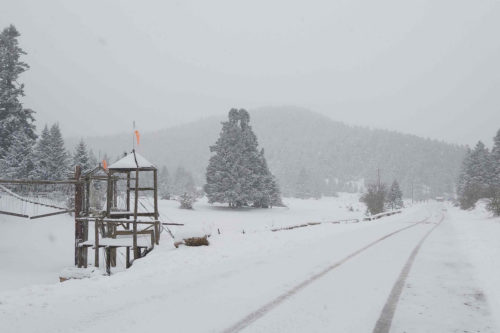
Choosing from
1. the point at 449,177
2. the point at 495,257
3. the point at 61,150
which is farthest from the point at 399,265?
the point at 449,177

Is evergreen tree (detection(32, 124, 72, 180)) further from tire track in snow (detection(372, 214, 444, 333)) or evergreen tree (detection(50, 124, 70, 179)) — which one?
tire track in snow (detection(372, 214, 444, 333))

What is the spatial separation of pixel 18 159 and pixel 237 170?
24055mm

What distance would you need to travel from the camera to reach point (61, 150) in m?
42.2

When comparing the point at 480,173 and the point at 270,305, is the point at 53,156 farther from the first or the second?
the point at 480,173

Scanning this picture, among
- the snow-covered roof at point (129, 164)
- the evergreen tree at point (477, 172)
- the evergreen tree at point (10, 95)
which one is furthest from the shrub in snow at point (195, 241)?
the evergreen tree at point (477, 172)

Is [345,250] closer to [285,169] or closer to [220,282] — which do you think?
[220,282]

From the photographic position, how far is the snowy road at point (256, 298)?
5.60m

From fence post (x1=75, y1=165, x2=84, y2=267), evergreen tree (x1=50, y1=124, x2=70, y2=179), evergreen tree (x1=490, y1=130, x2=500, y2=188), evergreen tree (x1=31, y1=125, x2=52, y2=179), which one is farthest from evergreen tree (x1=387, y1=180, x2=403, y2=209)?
fence post (x1=75, y1=165, x2=84, y2=267)

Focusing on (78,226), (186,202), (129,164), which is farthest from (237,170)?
(78,226)

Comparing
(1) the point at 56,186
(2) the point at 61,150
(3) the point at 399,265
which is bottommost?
(3) the point at 399,265

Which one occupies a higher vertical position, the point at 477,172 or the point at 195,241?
the point at 477,172

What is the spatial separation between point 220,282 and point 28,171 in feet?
110

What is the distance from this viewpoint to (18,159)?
108 ft

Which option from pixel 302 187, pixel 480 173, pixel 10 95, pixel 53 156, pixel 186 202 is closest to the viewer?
pixel 10 95
